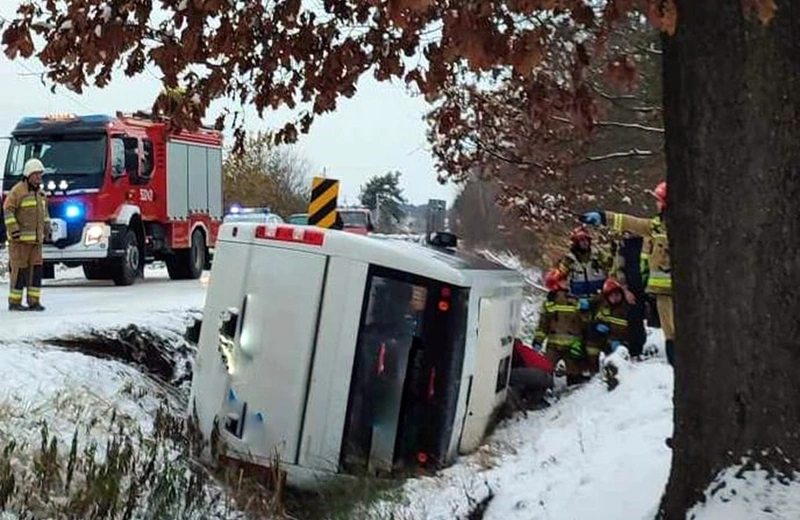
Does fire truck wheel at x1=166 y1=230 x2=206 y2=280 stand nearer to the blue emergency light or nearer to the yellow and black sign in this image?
the blue emergency light

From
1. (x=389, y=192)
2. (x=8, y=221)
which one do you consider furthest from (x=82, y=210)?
(x=389, y=192)

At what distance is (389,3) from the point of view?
3.56 m

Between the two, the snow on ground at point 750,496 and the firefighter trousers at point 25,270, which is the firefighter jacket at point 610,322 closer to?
the snow on ground at point 750,496

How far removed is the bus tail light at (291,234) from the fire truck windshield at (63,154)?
11.0 metres

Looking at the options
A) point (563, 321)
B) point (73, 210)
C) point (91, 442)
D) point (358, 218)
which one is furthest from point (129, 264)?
point (358, 218)

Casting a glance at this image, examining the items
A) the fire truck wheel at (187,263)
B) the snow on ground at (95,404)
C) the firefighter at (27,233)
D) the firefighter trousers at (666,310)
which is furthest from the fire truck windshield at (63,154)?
the firefighter trousers at (666,310)

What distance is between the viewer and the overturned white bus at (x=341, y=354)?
721 centimetres

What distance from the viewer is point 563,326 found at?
10.8 meters

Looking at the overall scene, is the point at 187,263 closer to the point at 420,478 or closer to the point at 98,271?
the point at 98,271

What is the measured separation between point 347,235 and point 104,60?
240cm

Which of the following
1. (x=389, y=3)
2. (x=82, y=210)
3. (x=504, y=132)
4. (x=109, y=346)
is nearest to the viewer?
(x=389, y=3)

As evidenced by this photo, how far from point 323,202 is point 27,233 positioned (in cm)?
353

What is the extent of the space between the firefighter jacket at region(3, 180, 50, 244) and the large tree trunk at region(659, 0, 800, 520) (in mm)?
9738

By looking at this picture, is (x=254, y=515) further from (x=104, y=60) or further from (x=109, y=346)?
(x=109, y=346)
